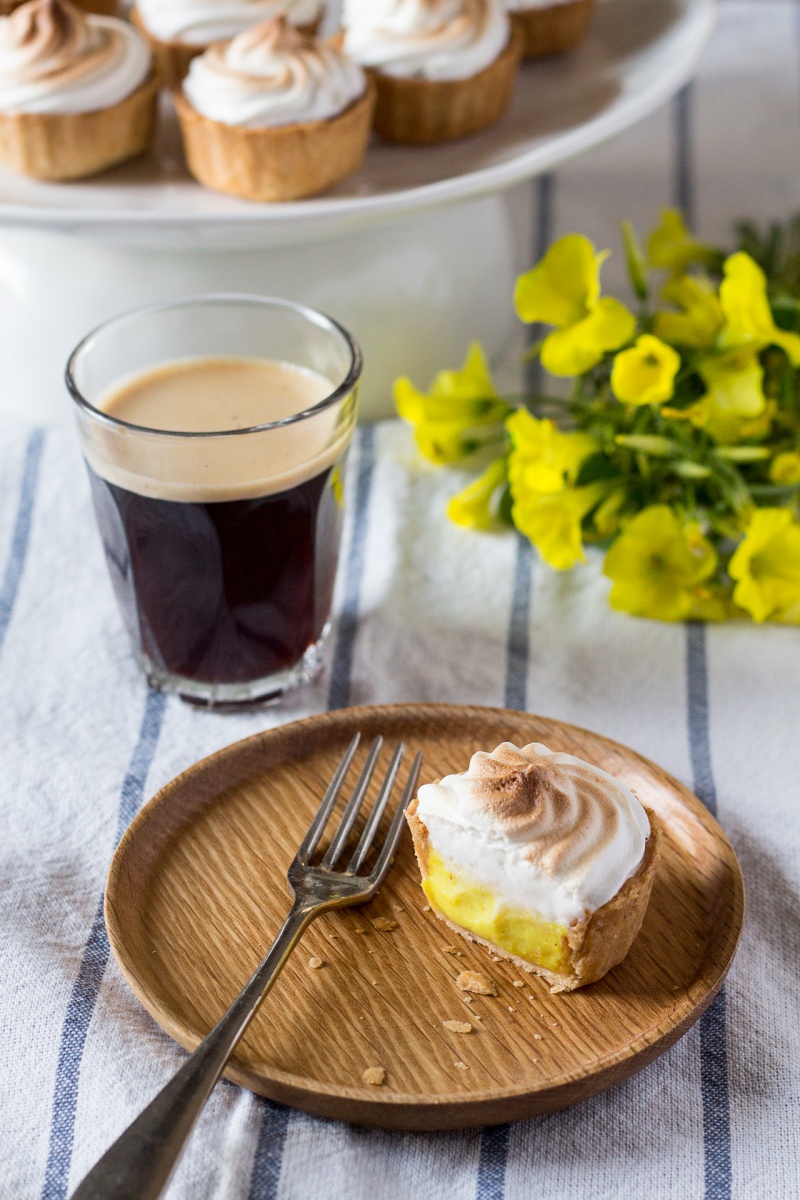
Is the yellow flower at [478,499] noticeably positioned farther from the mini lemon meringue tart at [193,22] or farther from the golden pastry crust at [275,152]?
the mini lemon meringue tart at [193,22]

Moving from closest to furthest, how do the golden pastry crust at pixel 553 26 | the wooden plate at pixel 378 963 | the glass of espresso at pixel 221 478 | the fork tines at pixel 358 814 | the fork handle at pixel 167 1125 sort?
the fork handle at pixel 167 1125 → the wooden plate at pixel 378 963 → the fork tines at pixel 358 814 → the glass of espresso at pixel 221 478 → the golden pastry crust at pixel 553 26

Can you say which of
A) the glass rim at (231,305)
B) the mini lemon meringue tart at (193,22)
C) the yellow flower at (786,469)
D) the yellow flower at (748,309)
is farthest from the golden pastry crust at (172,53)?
the yellow flower at (786,469)

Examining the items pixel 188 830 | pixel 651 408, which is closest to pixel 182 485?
pixel 188 830

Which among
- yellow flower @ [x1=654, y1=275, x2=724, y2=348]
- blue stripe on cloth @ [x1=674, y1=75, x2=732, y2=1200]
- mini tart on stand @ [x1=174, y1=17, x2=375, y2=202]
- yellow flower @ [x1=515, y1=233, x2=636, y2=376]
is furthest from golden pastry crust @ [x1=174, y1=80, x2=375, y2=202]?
blue stripe on cloth @ [x1=674, y1=75, x2=732, y2=1200]

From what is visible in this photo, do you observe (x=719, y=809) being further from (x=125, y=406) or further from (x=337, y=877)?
(x=125, y=406)

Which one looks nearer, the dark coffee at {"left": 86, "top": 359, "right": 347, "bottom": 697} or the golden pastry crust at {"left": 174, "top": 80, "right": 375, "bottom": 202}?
the dark coffee at {"left": 86, "top": 359, "right": 347, "bottom": 697}

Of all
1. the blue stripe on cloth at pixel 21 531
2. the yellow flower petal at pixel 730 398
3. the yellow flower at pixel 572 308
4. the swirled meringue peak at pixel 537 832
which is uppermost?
the yellow flower at pixel 572 308

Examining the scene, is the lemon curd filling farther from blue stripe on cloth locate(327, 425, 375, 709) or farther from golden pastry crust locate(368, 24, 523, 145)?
golden pastry crust locate(368, 24, 523, 145)
